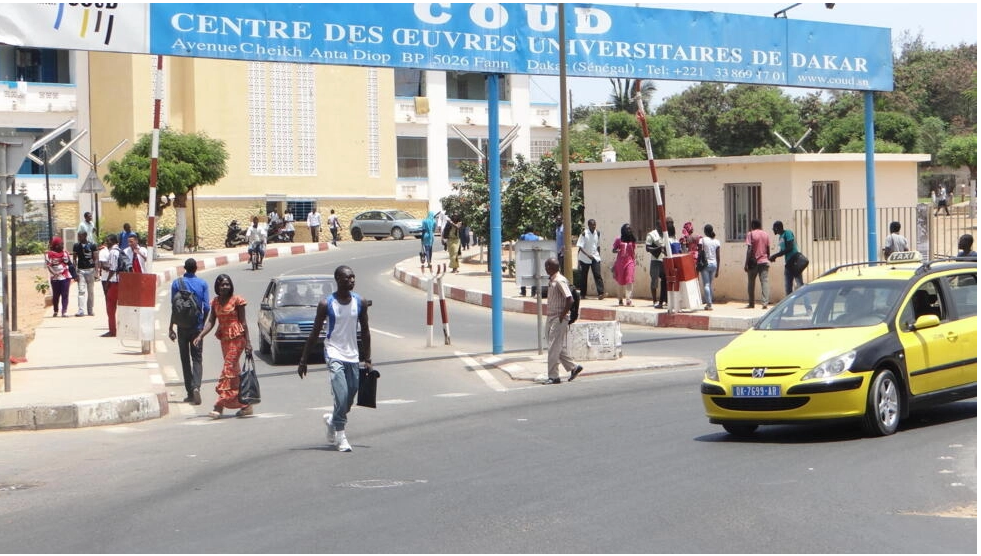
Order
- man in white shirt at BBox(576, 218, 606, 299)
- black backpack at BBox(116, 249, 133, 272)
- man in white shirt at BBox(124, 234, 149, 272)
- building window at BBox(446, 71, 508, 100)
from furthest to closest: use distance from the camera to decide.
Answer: building window at BBox(446, 71, 508, 100)
man in white shirt at BBox(576, 218, 606, 299)
black backpack at BBox(116, 249, 133, 272)
man in white shirt at BBox(124, 234, 149, 272)

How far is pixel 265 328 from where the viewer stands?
2056 cm

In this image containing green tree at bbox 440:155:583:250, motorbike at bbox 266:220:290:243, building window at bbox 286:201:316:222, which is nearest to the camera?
green tree at bbox 440:155:583:250

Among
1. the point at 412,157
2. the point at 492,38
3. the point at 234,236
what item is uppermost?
the point at 412,157

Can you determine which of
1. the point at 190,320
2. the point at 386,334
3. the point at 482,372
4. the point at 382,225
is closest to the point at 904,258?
the point at 482,372

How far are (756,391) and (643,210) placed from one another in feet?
57.3

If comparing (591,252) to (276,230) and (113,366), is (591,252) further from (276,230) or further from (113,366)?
(276,230)

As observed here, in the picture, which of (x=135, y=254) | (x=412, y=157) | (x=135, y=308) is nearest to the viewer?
(x=135, y=308)

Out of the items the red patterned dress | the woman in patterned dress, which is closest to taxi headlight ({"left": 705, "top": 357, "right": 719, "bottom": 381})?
the woman in patterned dress

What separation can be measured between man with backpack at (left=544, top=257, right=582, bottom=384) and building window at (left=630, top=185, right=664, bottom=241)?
11723 millimetres

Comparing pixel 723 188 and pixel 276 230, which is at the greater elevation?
pixel 723 188

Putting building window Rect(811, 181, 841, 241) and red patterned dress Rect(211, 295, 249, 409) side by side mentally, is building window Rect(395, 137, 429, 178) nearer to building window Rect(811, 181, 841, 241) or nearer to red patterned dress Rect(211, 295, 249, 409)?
building window Rect(811, 181, 841, 241)

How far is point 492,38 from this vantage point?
62.5 ft

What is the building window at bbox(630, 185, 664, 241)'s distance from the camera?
28.0 metres

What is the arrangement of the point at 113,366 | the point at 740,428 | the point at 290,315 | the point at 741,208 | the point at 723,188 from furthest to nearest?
the point at 723,188 → the point at 741,208 → the point at 290,315 → the point at 113,366 → the point at 740,428
